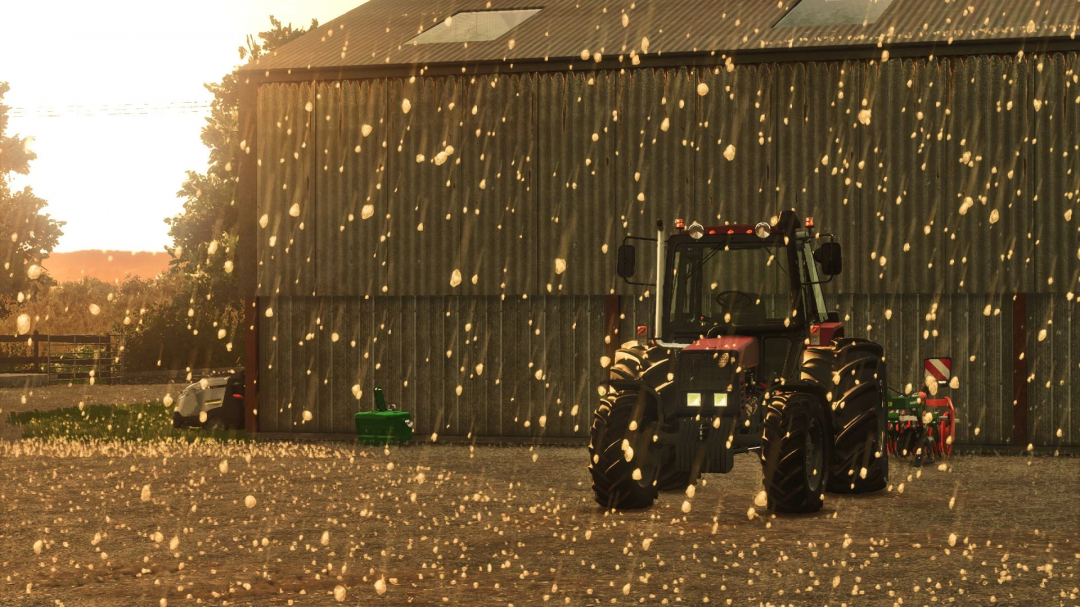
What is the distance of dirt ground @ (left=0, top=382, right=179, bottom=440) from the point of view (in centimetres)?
2859

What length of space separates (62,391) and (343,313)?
16.0m

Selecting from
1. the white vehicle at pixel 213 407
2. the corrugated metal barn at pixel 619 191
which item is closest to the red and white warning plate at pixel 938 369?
the corrugated metal barn at pixel 619 191

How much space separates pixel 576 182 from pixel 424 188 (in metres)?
2.53

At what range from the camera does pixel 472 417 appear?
2045 centimetres

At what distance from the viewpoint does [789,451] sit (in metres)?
11.2

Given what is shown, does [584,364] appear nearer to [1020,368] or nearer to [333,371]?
[333,371]

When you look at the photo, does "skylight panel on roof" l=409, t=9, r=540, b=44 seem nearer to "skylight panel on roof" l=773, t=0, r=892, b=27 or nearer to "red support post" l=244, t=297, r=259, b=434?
"skylight panel on roof" l=773, t=0, r=892, b=27

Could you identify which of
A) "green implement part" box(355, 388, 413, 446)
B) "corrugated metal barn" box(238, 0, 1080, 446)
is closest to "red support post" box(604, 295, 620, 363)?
"corrugated metal barn" box(238, 0, 1080, 446)

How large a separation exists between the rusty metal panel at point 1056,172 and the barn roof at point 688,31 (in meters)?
0.59

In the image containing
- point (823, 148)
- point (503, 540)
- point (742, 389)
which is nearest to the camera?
point (503, 540)

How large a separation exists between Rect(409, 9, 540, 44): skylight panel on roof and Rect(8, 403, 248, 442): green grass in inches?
307

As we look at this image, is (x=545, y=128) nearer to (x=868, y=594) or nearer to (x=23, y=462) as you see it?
(x=23, y=462)

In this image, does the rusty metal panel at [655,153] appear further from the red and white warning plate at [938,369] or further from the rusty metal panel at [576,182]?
the red and white warning plate at [938,369]

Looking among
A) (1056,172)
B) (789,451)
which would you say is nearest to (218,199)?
(1056,172)
